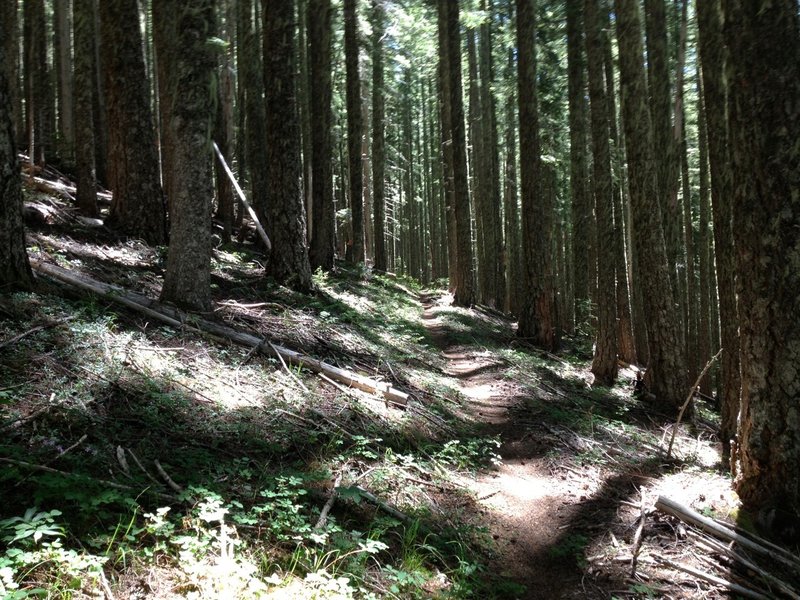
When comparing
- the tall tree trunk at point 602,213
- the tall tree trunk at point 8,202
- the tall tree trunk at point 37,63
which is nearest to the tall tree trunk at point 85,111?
the tall tree trunk at point 8,202

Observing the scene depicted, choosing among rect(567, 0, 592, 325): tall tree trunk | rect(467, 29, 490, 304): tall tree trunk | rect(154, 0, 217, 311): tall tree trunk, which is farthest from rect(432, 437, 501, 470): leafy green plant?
rect(467, 29, 490, 304): tall tree trunk

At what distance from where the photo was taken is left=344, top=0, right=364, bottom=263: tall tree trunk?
57.4 feet

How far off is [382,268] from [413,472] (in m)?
19.2

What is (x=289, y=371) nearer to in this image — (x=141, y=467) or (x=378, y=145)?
(x=141, y=467)

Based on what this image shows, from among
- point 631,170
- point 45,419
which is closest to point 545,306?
point 631,170

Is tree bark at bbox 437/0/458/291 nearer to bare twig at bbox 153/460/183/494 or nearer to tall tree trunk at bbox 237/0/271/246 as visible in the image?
tall tree trunk at bbox 237/0/271/246

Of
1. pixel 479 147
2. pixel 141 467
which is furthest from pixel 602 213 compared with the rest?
pixel 479 147

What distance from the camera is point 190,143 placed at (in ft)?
21.4

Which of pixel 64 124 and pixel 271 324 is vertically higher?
pixel 64 124

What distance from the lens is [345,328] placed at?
9.01m

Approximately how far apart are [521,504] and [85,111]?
33.5ft

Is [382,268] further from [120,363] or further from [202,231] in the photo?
[120,363]

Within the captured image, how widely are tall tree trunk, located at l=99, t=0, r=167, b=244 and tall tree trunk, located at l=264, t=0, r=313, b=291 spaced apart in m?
2.16

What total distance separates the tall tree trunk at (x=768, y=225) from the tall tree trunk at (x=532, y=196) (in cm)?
835
